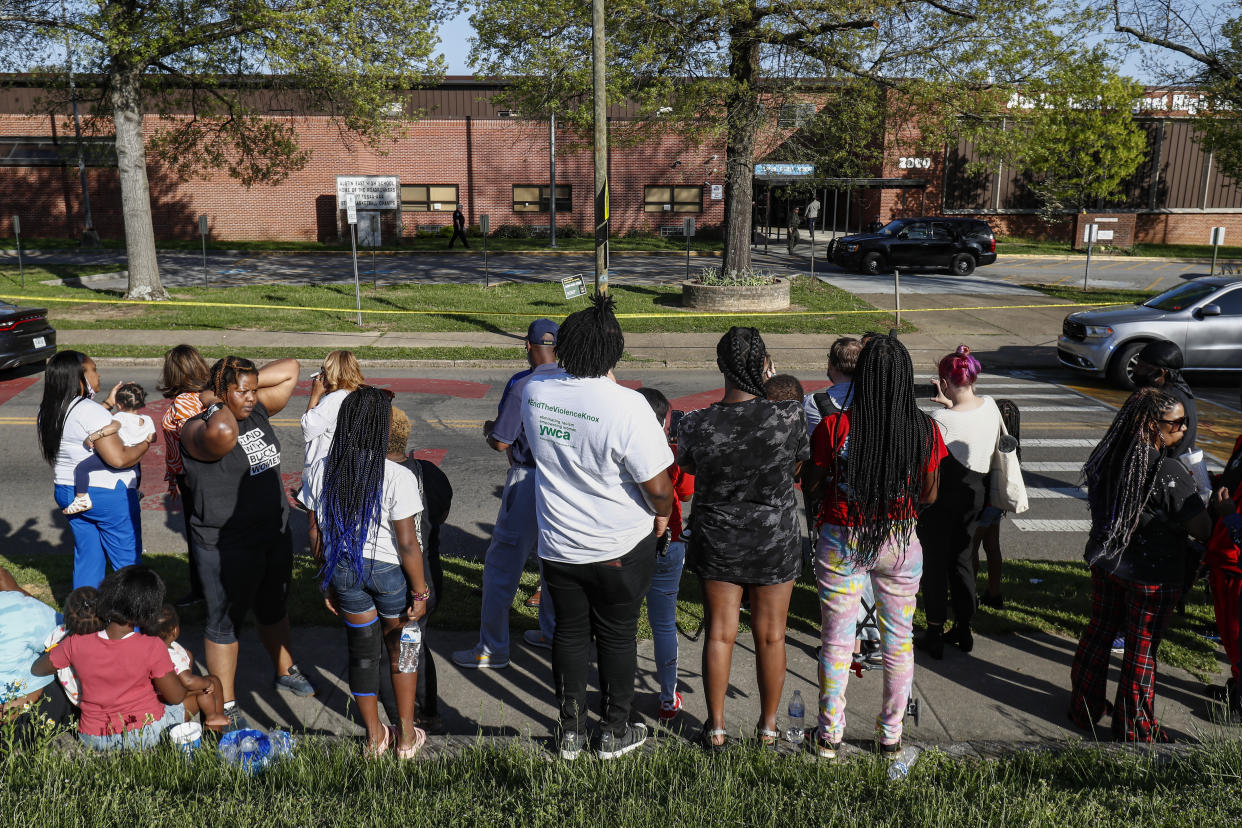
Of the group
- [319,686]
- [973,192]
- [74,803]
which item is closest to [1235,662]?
[319,686]

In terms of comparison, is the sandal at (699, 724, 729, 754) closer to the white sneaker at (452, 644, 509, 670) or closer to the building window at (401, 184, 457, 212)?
the white sneaker at (452, 644, 509, 670)

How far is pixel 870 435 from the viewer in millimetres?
4109

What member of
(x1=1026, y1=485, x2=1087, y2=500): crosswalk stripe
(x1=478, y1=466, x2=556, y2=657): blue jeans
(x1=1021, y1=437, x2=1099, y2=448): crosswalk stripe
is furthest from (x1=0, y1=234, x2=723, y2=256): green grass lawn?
(x1=478, y1=466, x2=556, y2=657): blue jeans

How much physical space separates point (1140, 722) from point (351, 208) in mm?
16525

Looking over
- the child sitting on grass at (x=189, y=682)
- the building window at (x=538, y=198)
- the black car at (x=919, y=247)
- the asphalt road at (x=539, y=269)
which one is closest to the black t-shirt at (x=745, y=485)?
the child sitting on grass at (x=189, y=682)

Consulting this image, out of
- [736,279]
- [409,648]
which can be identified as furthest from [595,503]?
[736,279]

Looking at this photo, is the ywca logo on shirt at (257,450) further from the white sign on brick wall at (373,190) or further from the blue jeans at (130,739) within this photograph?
the white sign on brick wall at (373,190)

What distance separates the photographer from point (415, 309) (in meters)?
21.5

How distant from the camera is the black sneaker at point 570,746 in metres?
4.11

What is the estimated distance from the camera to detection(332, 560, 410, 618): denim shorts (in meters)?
4.10

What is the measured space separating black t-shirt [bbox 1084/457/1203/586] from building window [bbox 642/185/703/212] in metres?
39.0

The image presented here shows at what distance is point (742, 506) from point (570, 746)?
1276mm

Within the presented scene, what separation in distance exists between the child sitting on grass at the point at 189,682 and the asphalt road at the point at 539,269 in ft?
73.5

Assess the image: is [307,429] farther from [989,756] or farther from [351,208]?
[351,208]
